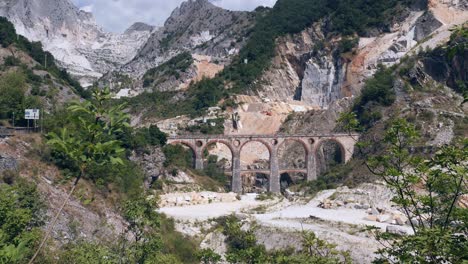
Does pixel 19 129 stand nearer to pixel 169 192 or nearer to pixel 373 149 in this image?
pixel 169 192

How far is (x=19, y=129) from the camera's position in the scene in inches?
1216

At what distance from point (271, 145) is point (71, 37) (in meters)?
137

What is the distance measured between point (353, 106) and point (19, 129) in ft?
148

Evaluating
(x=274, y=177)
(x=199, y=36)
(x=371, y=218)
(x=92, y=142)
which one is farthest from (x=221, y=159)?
(x=199, y=36)

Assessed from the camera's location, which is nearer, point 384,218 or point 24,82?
point 384,218

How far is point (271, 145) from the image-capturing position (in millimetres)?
60906

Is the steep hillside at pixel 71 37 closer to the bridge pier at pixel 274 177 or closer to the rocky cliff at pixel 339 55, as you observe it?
the rocky cliff at pixel 339 55

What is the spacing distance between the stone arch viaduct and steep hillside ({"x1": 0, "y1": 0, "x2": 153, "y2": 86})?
94.3 metres

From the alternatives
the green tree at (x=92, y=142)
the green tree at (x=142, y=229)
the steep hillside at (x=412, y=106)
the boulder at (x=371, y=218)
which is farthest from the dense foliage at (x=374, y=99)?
the green tree at (x=92, y=142)

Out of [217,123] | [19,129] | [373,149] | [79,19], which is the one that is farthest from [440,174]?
[79,19]

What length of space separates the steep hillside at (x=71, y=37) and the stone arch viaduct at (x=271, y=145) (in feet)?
309

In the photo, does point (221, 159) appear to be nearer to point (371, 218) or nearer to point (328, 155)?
point (328, 155)

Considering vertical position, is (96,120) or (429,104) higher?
(429,104)

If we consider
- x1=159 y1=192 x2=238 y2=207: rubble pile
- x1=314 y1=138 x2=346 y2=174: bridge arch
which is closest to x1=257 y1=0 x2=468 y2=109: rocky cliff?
x1=314 y1=138 x2=346 y2=174: bridge arch
